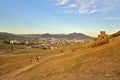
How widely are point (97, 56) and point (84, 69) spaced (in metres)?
3.40

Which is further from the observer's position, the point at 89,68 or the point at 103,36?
the point at 103,36

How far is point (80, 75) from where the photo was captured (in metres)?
23.5

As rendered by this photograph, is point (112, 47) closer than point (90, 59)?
No

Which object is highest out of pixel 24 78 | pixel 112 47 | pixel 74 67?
pixel 112 47

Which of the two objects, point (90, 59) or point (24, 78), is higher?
point (90, 59)

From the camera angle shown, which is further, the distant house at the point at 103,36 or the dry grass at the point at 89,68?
the distant house at the point at 103,36

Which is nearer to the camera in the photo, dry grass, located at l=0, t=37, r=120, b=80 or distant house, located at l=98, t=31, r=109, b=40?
dry grass, located at l=0, t=37, r=120, b=80

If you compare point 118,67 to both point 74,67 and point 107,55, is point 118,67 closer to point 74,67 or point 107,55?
point 107,55

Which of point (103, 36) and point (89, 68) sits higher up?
point (103, 36)

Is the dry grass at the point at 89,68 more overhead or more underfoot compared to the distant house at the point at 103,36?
more underfoot

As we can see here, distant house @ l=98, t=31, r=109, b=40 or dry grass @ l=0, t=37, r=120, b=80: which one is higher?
distant house @ l=98, t=31, r=109, b=40

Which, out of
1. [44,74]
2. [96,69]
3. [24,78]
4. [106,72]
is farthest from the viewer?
[24,78]

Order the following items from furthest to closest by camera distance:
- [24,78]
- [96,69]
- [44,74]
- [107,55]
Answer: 1. [24,78]
2. [44,74]
3. [107,55]
4. [96,69]

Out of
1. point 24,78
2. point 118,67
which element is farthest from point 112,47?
point 24,78
